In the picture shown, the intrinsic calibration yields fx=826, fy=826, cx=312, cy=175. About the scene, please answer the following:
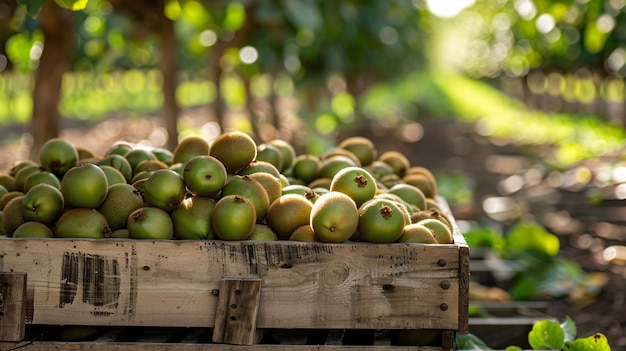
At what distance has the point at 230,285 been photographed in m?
2.92

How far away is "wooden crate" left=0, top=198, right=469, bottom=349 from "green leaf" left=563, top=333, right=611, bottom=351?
102 centimetres

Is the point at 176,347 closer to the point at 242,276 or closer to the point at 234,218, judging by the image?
the point at 242,276

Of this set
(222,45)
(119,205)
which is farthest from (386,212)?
(222,45)

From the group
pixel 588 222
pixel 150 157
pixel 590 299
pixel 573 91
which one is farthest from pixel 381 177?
pixel 573 91

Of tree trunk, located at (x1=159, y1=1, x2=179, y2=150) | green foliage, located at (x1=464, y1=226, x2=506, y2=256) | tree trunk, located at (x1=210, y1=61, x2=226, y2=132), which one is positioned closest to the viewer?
green foliage, located at (x1=464, y1=226, x2=506, y2=256)

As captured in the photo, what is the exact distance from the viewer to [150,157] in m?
3.96

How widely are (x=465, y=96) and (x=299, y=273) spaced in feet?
184

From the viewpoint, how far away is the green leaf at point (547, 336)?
3.89m

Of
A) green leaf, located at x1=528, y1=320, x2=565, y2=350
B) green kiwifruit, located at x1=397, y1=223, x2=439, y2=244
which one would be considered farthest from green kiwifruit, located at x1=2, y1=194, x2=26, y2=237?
green leaf, located at x1=528, y1=320, x2=565, y2=350

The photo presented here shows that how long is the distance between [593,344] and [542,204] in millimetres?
5799

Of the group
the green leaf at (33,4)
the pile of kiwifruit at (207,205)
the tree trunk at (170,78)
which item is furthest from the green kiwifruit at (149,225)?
the tree trunk at (170,78)

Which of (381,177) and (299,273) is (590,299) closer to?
(381,177)

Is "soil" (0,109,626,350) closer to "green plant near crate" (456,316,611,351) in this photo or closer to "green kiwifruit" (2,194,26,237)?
"green plant near crate" (456,316,611,351)

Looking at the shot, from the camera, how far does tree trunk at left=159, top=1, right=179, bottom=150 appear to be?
8.20m
